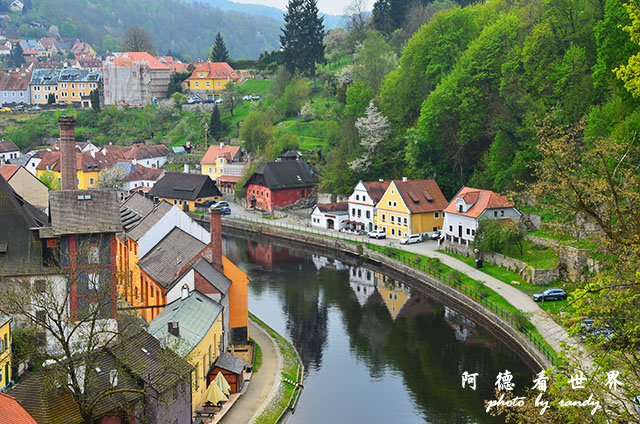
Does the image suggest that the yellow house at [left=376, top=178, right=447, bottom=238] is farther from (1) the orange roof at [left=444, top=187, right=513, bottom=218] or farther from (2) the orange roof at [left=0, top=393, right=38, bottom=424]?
(2) the orange roof at [left=0, top=393, right=38, bottom=424]

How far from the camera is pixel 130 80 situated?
11875 centimetres

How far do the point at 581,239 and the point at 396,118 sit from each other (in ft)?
103

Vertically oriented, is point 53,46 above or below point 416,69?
above

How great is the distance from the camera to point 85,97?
4862 inches

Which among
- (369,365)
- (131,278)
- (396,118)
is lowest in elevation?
(369,365)

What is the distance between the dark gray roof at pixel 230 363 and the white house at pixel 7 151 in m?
68.6

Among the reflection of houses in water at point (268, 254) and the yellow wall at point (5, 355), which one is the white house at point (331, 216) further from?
the yellow wall at point (5, 355)

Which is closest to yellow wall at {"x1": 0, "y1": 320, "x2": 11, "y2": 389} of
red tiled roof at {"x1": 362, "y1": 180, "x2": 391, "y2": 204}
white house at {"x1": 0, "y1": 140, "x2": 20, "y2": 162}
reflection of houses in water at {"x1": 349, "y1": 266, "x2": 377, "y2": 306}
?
reflection of houses in water at {"x1": 349, "y1": 266, "x2": 377, "y2": 306}

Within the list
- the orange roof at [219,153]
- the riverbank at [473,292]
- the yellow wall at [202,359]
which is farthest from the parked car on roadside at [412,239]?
the orange roof at [219,153]

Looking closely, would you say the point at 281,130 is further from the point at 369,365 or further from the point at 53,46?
the point at 53,46

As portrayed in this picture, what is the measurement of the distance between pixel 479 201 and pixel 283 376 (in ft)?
85.4

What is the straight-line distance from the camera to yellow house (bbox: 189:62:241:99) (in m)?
120

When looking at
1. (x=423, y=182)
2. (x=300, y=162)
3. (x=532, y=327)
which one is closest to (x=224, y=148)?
(x=300, y=162)

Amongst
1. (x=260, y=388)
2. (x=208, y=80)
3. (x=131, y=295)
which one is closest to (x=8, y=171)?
(x=131, y=295)
